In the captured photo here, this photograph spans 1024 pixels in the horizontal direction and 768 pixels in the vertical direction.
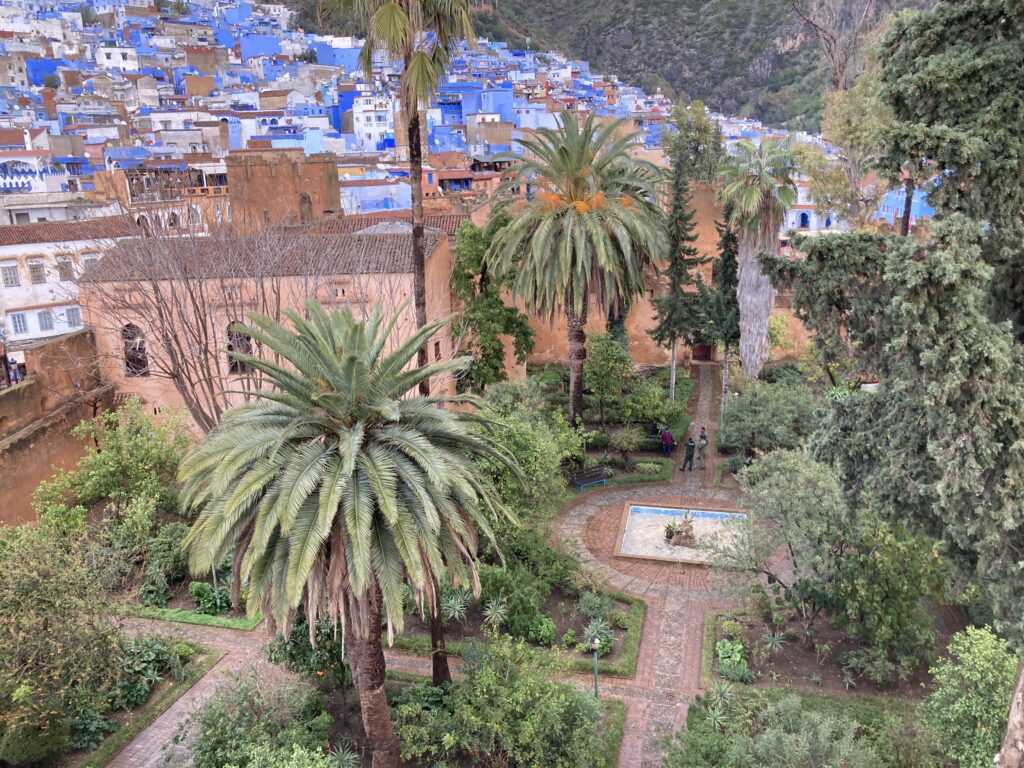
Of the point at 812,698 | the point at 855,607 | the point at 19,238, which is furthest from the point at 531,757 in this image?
the point at 19,238

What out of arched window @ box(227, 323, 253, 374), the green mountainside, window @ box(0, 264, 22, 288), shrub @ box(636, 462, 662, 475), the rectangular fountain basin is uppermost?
the green mountainside

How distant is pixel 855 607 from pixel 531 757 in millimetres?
6208

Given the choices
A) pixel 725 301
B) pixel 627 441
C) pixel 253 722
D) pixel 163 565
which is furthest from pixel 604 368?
pixel 253 722

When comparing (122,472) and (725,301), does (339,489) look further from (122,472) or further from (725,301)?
(725,301)

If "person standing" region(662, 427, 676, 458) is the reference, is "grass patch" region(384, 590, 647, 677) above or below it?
below

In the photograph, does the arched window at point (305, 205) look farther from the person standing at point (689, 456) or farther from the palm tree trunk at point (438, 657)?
the palm tree trunk at point (438, 657)

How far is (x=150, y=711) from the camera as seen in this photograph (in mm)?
13336

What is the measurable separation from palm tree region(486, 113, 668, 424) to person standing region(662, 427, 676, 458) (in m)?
4.67

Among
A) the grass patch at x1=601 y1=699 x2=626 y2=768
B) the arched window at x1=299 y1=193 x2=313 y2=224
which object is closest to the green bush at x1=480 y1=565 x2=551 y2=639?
the grass patch at x1=601 y1=699 x2=626 y2=768

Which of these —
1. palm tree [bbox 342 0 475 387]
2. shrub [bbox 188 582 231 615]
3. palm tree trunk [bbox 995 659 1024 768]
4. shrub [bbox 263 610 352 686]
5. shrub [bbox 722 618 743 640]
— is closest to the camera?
palm tree trunk [bbox 995 659 1024 768]

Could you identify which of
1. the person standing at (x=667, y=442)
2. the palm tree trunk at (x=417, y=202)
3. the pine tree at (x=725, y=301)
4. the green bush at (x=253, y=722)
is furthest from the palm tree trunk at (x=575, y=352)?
the green bush at (x=253, y=722)

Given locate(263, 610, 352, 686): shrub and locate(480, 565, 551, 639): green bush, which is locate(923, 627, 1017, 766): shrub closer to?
locate(480, 565, 551, 639): green bush

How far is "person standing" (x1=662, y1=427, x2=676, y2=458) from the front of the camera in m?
23.4

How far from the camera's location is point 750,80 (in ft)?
303
